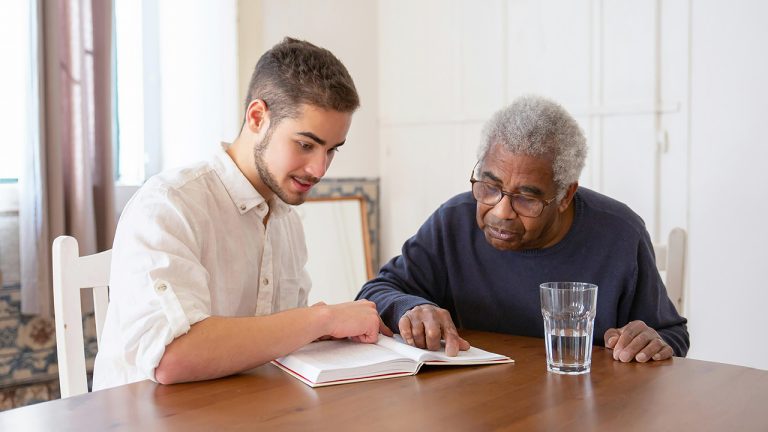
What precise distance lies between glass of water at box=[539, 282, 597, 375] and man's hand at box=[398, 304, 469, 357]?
6.9 inches

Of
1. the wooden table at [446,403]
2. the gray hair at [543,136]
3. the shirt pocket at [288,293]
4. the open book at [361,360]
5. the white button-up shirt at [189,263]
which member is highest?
the gray hair at [543,136]

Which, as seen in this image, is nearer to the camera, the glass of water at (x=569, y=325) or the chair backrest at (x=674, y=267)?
the glass of water at (x=569, y=325)

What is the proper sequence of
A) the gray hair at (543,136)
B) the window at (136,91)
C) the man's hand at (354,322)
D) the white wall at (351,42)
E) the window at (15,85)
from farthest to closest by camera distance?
the white wall at (351,42) < the window at (136,91) < the window at (15,85) < the gray hair at (543,136) < the man's hand at (354,322)

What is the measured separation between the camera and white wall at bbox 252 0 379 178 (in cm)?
347

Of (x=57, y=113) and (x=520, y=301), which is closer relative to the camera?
(x=520, y=301)

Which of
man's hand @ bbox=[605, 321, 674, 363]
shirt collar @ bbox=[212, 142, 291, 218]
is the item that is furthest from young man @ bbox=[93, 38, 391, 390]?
man's hand @ bbox=[605, 321, 674, 363]

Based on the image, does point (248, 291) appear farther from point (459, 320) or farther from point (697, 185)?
point (697, 185)

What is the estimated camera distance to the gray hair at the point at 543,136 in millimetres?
1753

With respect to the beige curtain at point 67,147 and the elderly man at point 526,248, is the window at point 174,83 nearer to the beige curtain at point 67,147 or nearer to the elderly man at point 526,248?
the beige curtain at point 67,147

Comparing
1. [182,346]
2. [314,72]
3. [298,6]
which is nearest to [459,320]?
[314,72]

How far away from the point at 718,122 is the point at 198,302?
2.13 m

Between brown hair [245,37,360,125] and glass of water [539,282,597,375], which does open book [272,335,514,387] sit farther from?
brown hair [245,37,360,125]

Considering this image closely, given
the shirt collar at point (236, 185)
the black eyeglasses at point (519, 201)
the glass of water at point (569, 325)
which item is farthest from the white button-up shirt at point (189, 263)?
the glass of water at point (569, 325)

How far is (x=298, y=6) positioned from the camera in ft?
11.4
